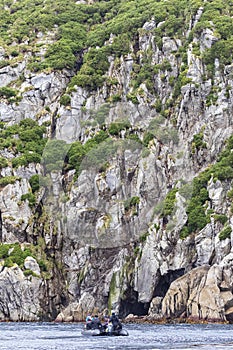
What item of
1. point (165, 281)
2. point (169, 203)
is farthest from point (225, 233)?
point (169, 203)

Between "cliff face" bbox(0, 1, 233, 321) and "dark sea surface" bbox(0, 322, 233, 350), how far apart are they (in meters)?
13.5

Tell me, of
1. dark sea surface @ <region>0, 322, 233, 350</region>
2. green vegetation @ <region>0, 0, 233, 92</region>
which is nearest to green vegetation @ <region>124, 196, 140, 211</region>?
green vegetation @ <region>0, 0, 233, 92</region>

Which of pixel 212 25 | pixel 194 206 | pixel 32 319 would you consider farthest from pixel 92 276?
pixel 212 25

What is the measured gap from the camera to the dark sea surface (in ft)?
166

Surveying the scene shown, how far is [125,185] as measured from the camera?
101438mm

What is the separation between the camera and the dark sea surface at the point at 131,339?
5050cm

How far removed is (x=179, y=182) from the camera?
98.4 metres

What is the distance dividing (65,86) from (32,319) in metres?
45.6

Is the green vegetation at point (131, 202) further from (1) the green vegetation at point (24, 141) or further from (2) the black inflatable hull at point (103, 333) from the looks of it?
(2) the black inflatable hull at point (103, 333)

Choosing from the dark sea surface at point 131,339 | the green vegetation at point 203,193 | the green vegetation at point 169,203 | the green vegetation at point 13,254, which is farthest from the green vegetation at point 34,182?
the dark sea surface at point 131,339

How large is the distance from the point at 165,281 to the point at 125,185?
17.4 meters

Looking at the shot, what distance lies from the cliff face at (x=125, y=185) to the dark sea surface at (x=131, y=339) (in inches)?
533

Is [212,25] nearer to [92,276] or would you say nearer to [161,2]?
[161,2]

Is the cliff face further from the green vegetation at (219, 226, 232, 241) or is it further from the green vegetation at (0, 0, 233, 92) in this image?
the green vegetation at (0, 0, 233, 92)
